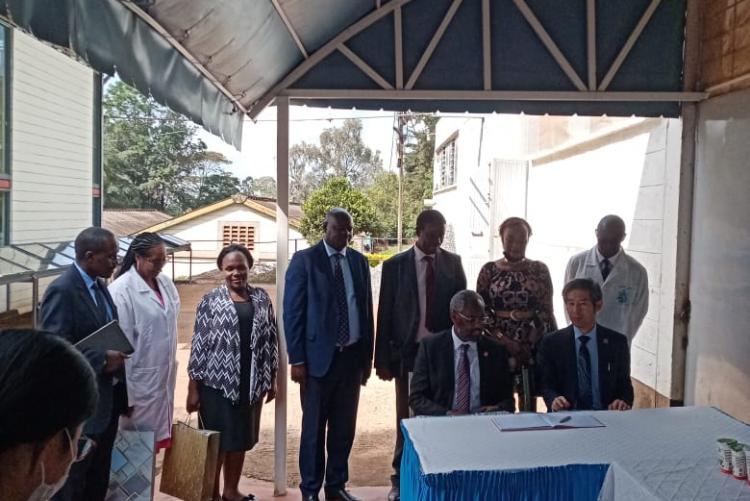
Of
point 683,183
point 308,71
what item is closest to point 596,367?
point 683,183

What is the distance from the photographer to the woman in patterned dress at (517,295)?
12.6 feet

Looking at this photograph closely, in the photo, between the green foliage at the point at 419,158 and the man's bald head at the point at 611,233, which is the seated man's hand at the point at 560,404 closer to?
the man's bald head at the point at 611,233

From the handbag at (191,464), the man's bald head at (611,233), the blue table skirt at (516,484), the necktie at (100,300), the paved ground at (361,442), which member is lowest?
the paved ground at (361,442)

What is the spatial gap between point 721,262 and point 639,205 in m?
1.90

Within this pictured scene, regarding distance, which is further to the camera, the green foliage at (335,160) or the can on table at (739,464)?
the green foliage at (335,160)

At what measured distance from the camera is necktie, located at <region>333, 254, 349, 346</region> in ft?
12.4

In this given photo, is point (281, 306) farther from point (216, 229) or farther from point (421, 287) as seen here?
point (216, 229)

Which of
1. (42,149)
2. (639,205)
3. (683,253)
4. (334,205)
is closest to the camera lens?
(683,253)

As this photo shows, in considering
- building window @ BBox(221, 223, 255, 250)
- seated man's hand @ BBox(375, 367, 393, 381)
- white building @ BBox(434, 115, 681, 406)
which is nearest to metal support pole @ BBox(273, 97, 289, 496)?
seated man's hand @ BBox(375, 367, 393, 381)

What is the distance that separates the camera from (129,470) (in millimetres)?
3256

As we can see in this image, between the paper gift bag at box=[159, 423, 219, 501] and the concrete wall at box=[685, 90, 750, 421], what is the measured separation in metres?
3.32

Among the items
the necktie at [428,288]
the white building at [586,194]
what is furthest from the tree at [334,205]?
the necktie at [428,288]

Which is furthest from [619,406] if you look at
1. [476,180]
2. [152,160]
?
[152,160]

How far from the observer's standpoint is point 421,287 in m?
3.97
